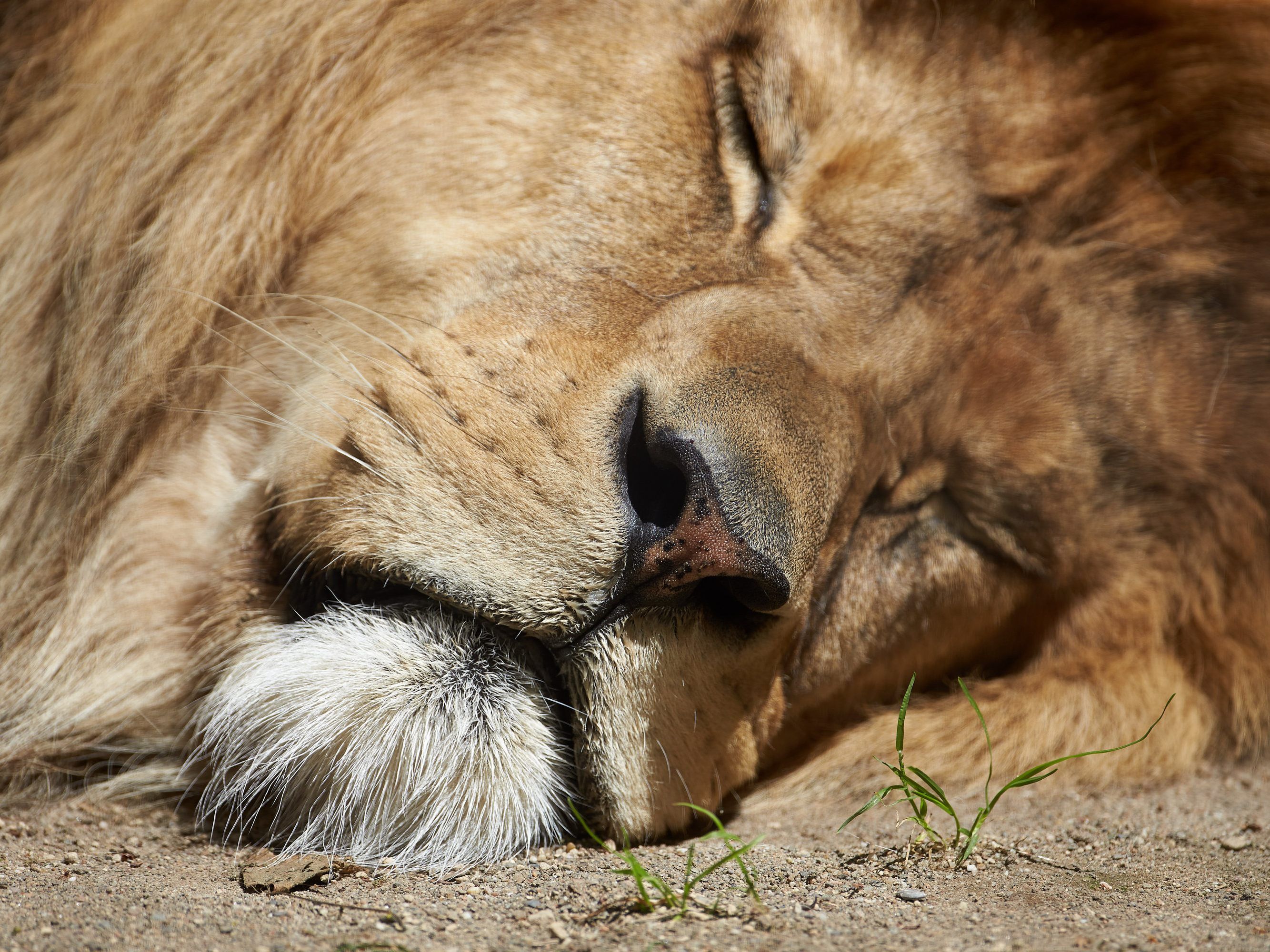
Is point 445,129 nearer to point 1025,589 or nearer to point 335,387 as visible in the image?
point 335,387

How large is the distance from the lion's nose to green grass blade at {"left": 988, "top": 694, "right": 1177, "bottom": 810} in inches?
19.5

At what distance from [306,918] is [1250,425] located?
1.84 meters

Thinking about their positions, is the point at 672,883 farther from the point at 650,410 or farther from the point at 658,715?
the point at 650,410

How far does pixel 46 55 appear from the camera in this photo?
2.03 m

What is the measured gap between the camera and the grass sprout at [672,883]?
150 centimetres

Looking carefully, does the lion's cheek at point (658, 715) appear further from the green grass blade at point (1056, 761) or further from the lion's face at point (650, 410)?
the green grass blade at point (1056, 761)

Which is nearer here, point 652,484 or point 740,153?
point 652,484

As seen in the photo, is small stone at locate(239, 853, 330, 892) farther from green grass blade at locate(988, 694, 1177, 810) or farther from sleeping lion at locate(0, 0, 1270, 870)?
green grass blade at locate(988, 694, 1177, 810)

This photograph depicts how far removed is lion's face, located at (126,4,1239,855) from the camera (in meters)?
1.64

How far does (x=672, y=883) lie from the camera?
161 centimetres

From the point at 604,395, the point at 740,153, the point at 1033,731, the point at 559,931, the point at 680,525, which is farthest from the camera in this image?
the point at 1033,731

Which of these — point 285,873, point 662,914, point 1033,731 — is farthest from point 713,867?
point 1033,731

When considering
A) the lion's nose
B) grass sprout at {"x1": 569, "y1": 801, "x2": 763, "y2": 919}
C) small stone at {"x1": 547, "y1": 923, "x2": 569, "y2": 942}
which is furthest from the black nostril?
small stone at {"x1": 547, "y1": 923, "x2": 569, "y2": 942}

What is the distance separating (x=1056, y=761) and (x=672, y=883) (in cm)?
57
